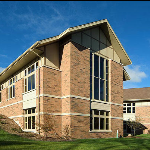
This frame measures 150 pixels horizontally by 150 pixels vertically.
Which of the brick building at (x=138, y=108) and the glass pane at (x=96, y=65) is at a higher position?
the glass pane at (x=96, y=65)

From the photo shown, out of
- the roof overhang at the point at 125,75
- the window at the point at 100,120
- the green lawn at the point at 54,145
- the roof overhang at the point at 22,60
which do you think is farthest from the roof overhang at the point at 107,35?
the green lawn at the point at 54,145

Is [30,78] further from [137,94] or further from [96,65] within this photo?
[137,94]

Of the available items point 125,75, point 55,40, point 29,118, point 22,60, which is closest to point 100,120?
point 29,118

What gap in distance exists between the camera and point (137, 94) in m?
33.4

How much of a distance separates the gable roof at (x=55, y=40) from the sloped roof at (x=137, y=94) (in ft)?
33.9

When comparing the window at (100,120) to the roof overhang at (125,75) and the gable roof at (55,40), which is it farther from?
the gable roof at (55,40)

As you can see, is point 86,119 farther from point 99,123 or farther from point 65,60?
point 65,60

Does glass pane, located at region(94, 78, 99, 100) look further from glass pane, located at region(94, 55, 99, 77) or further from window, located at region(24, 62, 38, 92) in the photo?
window, located at region(24, 62, 38, 92)

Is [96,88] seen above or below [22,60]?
below

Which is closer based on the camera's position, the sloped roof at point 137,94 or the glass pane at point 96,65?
the glass pane at point 96,65

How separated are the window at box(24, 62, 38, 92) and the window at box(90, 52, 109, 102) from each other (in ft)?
17.5

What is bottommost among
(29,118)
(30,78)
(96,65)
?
(29,118)

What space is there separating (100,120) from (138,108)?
1513cm

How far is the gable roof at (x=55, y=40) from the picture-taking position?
15848 millimetres
